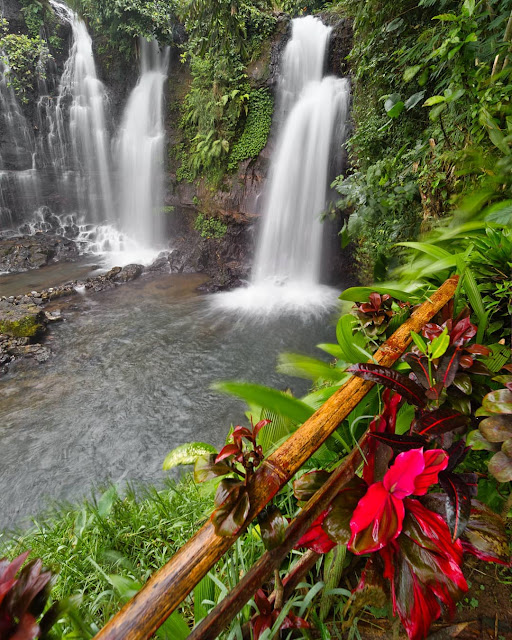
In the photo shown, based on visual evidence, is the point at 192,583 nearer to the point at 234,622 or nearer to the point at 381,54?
the point at 234,622

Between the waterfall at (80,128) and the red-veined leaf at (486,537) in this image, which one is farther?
the waterfall at (80,128)

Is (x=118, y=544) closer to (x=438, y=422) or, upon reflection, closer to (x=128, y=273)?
(x=438, y=422)

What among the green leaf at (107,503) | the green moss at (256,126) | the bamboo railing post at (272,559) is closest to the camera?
the bamboo railing post at (272,559)

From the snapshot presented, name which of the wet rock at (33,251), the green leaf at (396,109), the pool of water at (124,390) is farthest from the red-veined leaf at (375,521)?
the wet rock at (33,251)

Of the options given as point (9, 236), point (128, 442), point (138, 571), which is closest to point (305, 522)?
point (138, 571)

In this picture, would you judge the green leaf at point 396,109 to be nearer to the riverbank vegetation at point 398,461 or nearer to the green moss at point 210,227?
the riverbank vegetation at point 398,461

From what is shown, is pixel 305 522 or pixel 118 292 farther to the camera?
pixel 118 292

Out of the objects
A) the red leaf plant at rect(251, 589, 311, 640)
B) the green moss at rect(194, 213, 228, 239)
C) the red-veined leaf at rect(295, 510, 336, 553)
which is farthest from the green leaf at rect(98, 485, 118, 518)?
the green moss at rect(194, 213, 228, 239)

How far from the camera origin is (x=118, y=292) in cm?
891

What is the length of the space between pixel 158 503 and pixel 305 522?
152 centimetres

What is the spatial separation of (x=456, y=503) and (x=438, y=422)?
0.20 metres

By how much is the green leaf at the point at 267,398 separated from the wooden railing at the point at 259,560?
0.77ft

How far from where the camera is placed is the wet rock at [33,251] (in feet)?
35.6

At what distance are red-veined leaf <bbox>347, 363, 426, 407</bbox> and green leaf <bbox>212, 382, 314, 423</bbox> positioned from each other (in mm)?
291
